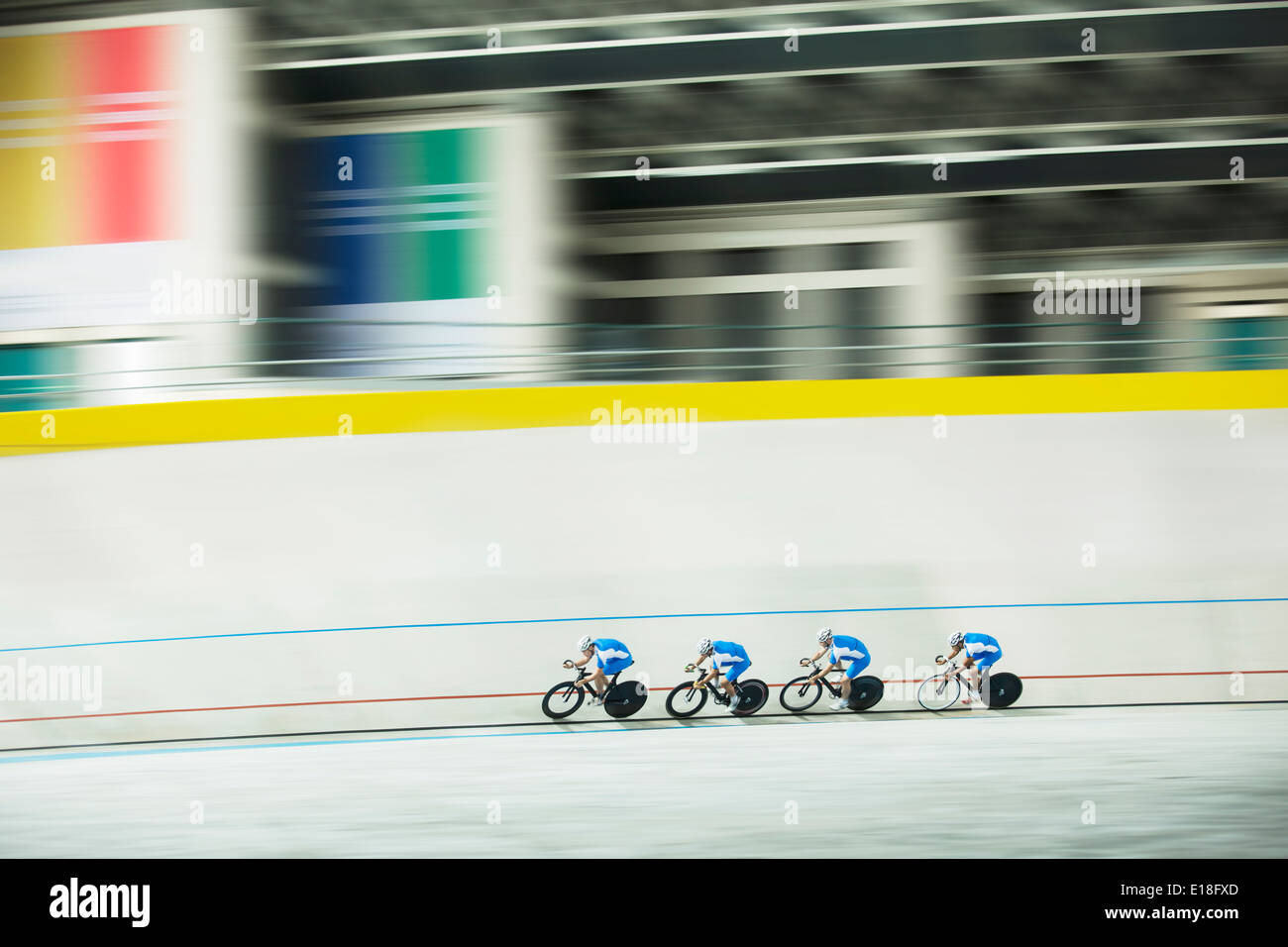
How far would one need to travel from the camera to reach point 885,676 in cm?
596

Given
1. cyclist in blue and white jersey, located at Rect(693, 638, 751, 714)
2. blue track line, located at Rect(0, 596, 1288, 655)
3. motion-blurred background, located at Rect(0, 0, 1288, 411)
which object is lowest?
cyclist in blue and white jersey, located at Rect(693, 638, 751, 714)

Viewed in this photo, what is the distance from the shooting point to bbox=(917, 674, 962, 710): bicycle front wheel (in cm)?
558

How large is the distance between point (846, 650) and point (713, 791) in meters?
1.88

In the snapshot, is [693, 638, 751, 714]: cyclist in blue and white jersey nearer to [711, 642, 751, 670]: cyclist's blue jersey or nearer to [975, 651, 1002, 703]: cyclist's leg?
[711, 642, 751, 670]: cyclist's blue jersey

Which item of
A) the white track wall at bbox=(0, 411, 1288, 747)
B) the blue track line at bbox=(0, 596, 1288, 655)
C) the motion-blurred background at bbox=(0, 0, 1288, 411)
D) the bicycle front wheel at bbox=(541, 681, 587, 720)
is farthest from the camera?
the motion-blurred background at bbox=(0, 0, 1288, 411)

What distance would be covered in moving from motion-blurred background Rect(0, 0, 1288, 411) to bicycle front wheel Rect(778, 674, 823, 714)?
350cm

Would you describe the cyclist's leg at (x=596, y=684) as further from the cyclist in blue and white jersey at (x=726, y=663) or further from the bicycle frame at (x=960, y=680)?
the bicycle frame at (x=960, y=680)

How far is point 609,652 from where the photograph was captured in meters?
5.62

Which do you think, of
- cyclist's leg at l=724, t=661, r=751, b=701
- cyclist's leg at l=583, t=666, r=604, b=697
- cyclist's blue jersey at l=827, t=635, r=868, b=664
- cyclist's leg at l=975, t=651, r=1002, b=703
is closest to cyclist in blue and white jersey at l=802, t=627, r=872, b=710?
cyclist's blue jersey at l=827, t=635, r=868, b=664

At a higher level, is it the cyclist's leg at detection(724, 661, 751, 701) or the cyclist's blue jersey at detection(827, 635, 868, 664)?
the cyclist's blue jersey at detection(827, 635, 868, 664)

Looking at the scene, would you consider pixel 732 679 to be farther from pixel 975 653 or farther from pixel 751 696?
pixel 975 653

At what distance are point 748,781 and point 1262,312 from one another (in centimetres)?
732

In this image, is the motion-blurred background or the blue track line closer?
the blue track line
